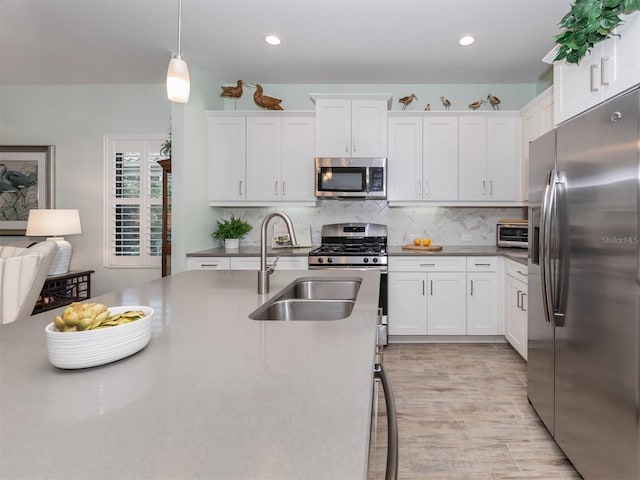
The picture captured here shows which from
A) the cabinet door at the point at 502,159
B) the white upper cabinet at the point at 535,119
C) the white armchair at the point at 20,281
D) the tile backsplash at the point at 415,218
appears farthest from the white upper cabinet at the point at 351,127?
the white armchair at the point at 20,281

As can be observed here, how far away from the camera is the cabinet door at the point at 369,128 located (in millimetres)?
3842

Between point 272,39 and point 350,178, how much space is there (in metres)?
1.44

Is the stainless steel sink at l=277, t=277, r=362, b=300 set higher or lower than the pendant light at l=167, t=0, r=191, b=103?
lower

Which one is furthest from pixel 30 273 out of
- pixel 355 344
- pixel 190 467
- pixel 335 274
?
pixel 190 467

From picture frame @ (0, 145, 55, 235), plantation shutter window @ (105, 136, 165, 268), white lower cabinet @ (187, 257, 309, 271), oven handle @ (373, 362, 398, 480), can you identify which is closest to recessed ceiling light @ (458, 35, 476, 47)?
white lower cabinet @ (187, 257, 309, 271)

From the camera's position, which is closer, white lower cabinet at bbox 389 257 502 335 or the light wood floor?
the light wood floor

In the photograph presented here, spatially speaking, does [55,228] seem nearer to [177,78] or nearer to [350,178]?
[177,78]

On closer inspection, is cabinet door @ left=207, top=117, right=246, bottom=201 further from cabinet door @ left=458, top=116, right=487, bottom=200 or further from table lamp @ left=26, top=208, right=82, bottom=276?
cabinet door @ left=458, top=116, right=487, bottom=200

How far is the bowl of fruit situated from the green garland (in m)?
2.00

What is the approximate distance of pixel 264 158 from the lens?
4012mm

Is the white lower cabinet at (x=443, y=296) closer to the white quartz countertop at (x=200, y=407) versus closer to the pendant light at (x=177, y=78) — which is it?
the pendant light at (x=177, y=78)

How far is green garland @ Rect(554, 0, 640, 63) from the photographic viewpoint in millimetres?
1498

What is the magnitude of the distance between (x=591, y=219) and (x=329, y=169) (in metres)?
2.55

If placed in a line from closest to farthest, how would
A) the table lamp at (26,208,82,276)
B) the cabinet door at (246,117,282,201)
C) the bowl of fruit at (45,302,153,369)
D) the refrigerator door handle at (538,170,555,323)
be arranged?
1. the bowl of fruit at (45,302,153,369)
2. the refrigerator door handle at (538,170,555,323)
3. the table lamp at (26,208,82,276)
4. the cabinet door at (246,117,282,201)
